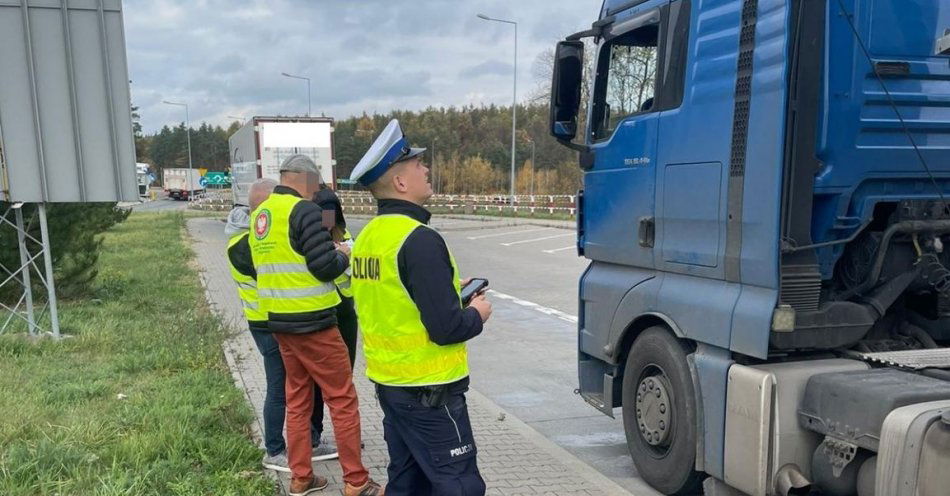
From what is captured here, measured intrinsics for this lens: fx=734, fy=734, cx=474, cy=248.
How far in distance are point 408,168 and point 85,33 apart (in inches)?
270

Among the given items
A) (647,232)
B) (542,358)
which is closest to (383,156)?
(647,232)

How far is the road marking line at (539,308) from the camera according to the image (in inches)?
404

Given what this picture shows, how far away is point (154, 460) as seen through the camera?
14.2ft

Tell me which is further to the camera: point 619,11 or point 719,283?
point 619,11

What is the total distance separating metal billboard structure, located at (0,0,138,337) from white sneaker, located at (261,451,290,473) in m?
4.59

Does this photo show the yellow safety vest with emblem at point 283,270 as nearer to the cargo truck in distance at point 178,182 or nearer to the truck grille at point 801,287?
the truck grille at point 801,287

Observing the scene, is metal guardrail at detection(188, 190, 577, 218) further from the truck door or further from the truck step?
the truck step

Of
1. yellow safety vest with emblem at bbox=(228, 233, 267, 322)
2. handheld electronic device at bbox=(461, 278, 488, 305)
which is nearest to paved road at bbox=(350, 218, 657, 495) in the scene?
handheld electronic device at bbox=(461, 278, 488, 305)

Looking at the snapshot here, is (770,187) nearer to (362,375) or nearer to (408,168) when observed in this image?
(408,168)

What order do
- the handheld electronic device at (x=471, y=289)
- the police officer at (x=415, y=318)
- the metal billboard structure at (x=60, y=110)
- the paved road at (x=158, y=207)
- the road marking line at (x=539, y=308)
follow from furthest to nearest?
1. the paved road at (x=158, y=207)
2. the road marking line at (x=539, y=308)
3. the metal billboard structure at (x=60, y=110)
4. the handheld electronic device at (x=471, y=289)
5. the police officer at (x=415, y=318)

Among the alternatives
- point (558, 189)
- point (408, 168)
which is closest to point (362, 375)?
point (408, 168)

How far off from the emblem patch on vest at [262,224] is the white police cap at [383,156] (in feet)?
3.98

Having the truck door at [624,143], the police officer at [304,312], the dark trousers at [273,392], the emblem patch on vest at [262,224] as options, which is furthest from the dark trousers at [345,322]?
the truck door at [624,143]

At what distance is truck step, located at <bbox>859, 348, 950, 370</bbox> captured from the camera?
11.0ft
